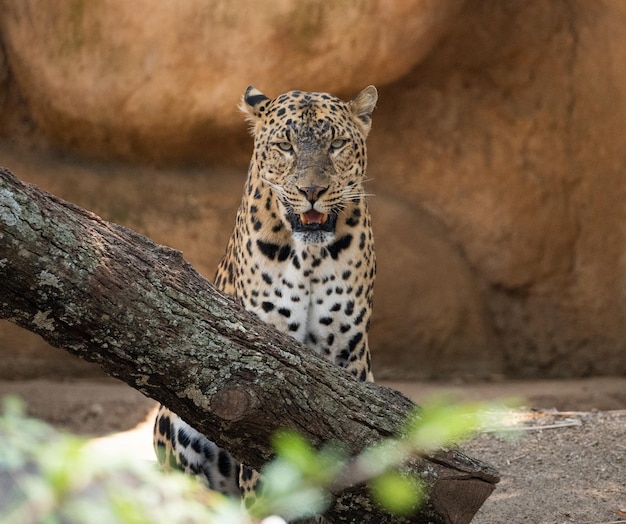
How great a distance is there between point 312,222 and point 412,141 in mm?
5213

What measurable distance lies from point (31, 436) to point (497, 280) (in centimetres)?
1017

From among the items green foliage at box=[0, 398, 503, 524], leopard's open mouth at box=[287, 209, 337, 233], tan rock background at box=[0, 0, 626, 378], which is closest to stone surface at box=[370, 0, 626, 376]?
tan rock background at box=[0, 0, 626, 378]

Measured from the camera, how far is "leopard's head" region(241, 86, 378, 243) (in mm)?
6332

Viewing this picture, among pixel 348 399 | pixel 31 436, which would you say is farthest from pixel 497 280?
pixel 31 436

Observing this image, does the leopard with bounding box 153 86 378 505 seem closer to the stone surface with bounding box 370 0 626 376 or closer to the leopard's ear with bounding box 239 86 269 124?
the leopard's ear with bounding box 239 86 269 124

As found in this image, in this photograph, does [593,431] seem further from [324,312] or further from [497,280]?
[497,280]

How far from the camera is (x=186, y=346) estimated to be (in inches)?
155

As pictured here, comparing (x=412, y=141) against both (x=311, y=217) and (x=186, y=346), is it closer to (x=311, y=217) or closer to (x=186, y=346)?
(x=311, y=217)

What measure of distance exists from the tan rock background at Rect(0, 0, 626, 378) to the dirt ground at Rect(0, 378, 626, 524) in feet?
1.84

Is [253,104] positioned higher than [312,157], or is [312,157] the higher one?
[253,104]

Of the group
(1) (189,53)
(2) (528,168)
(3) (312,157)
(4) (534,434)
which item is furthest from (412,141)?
(3) (312,157)

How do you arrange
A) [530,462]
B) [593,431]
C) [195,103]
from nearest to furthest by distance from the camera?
[530,462], [593,431], [195,103]

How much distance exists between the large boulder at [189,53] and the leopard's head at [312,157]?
336cm

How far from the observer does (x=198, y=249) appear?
10883mm
